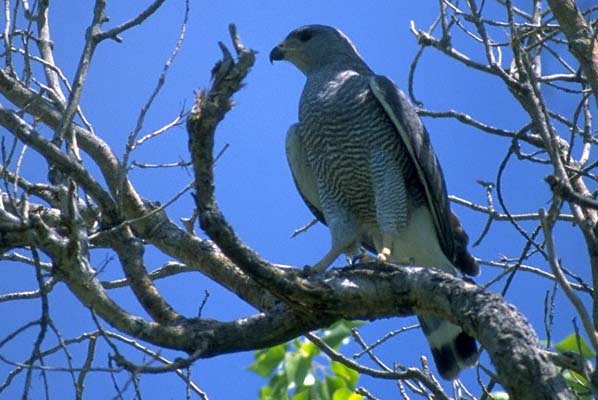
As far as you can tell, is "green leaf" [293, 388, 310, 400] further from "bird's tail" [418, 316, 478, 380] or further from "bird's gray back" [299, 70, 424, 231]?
"bird's gray back" [299, 70, 424, 231]

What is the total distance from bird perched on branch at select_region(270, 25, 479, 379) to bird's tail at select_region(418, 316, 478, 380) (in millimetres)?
517

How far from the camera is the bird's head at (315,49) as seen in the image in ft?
22.3

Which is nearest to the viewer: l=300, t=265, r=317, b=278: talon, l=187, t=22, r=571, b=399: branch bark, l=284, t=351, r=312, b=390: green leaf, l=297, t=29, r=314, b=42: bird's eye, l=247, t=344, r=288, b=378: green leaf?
l=187, t=22, r=571, b=399: branch bark

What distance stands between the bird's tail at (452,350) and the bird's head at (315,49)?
2.15 m

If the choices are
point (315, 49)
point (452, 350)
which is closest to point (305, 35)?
point (315, 49)

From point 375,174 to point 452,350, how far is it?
1.15 m

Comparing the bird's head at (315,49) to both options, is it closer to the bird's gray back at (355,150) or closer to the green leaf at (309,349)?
the bird's gray back at (355,150)

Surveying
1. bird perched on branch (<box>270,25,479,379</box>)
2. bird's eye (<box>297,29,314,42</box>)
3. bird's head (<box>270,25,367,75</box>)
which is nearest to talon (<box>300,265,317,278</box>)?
bird perched on branch (<box>270,25,479,379</box>)

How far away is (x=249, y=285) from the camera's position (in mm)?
4387

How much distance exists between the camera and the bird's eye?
Result: 6.99 metres

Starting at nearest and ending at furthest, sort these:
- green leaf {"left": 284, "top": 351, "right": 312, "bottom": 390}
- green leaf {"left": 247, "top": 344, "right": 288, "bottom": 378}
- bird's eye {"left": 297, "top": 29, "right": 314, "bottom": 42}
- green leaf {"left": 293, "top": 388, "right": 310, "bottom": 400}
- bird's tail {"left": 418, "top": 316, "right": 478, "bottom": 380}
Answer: green leaf {"left": 293, "top": 388, "right": 310, "bottom": 400}
green leaf {"left": 284, "top": 351, "right": 312, "bottom": 390}
bird's tail {"left": 418, "top": 316, "right": 478, "bottom": 380}
green leaf {"left": 247, "top": 344, "right": 288, "bottom": 378}
bird's eye {"left": 297, "top": 29, "right": 314, "bottom": 42}

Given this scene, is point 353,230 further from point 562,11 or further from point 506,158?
point 506,158

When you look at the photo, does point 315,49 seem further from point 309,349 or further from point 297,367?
point 297,367

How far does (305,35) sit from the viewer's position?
7008mm
